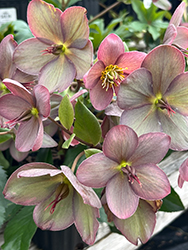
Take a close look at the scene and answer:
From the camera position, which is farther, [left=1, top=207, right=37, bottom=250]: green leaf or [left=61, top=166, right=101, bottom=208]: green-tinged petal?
[left=1, top=207, right=37, bottom=250]: green leaf

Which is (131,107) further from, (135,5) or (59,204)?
(135,5)

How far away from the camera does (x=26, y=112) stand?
0.26m

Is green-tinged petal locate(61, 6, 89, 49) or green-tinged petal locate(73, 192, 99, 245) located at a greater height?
green-tinged petal locate(61, 6, 89, 49)

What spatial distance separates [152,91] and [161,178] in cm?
7

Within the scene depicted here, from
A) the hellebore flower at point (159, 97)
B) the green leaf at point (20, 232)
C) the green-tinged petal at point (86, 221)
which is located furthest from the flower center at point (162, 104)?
the green leaf at point (20, 232)

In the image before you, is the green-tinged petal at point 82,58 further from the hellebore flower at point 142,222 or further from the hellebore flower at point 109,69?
the hellebore flower at point 142,222

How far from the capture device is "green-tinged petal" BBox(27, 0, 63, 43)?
25 centimetres

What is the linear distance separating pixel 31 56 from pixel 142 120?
120mm

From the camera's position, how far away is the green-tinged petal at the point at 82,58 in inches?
10.2

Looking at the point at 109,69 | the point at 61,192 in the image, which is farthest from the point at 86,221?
the point at 109,69

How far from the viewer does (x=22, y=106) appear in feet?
0.85

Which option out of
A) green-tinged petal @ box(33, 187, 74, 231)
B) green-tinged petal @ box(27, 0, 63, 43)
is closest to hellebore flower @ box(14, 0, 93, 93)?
green-tinged petal @ box(27, 0, 63, 43)

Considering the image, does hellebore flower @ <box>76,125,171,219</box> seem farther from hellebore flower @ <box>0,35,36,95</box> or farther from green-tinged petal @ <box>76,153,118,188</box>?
hellebore flower @ <box>0,35,36,95</box>

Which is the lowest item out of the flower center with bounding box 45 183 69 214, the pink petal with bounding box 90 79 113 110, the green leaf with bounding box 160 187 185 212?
the green leaf with bounding box 160 187 185 212
